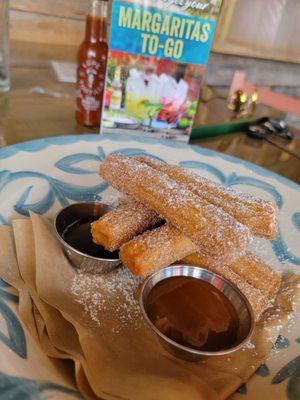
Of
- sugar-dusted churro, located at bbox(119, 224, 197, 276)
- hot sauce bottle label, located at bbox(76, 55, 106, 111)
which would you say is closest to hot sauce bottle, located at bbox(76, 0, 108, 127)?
hot sauce bottle label, located at bbox(76, 55, 106, 111)

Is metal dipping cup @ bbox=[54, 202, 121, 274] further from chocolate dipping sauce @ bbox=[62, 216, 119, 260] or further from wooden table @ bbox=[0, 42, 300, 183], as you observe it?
wooden table @ bbox=[0, 42, 300, 183]

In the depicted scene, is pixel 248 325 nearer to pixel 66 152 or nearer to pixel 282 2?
pixel 66 152

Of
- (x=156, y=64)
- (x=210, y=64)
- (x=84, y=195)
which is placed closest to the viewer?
(x=84, y=195)

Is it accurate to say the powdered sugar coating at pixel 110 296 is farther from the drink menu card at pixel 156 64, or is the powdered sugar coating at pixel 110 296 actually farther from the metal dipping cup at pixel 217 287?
the drink menu card at pixel 156 64

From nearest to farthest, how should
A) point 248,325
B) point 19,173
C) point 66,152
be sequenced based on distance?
point 248,325, point 19,173, point 66,152

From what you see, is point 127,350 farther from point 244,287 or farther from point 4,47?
point 4,47

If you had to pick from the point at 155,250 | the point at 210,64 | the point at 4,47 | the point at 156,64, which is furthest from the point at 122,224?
the point at 210,64

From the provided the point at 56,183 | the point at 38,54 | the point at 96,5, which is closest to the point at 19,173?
the point at 56,183
